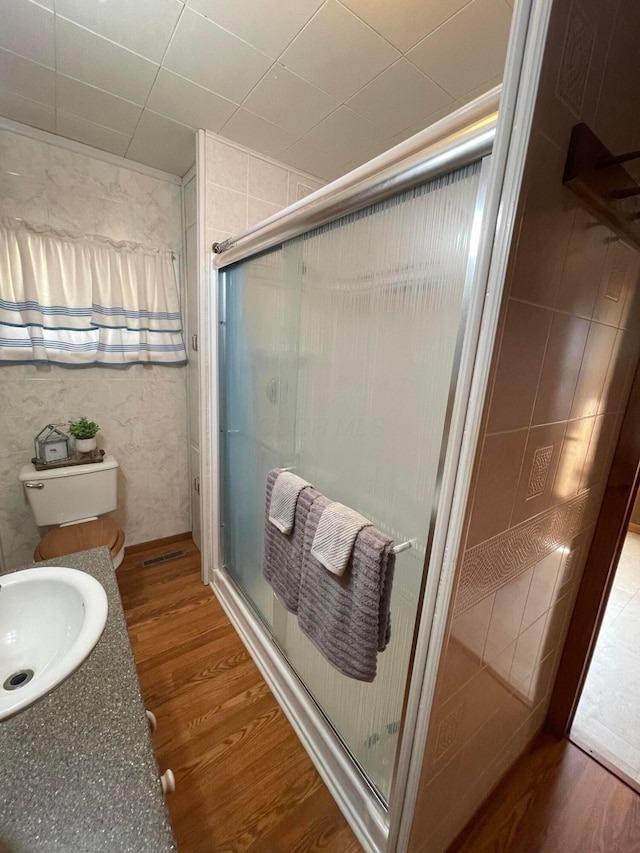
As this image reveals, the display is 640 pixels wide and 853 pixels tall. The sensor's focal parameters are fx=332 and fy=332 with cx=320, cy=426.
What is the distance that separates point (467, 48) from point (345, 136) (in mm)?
540

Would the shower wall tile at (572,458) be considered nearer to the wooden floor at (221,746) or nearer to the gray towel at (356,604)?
the gray towel at (356,604)

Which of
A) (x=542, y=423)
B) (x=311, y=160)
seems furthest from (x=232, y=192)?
(x=542, y=423)

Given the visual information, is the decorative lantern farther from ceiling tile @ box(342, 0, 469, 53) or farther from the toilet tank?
ceiling tile @ box(342, 0, 469, 53)

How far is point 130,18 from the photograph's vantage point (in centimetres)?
92

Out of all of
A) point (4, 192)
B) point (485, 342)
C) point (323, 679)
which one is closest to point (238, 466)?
point (323, 679)

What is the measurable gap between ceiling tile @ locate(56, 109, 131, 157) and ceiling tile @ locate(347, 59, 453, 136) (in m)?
1.04

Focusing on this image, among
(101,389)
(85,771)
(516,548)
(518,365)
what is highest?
(518,365)

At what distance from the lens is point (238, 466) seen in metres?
1.58

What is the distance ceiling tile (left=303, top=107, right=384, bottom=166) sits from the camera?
1285 millimetres

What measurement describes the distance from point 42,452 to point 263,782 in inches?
64.4

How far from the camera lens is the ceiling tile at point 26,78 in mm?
1078

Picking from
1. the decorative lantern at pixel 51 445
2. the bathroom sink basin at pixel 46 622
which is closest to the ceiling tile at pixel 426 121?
the bathroom sink basin at pixel 46 622

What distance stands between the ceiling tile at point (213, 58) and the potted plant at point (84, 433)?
147cm

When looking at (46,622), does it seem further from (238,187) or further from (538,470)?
(238,187)
